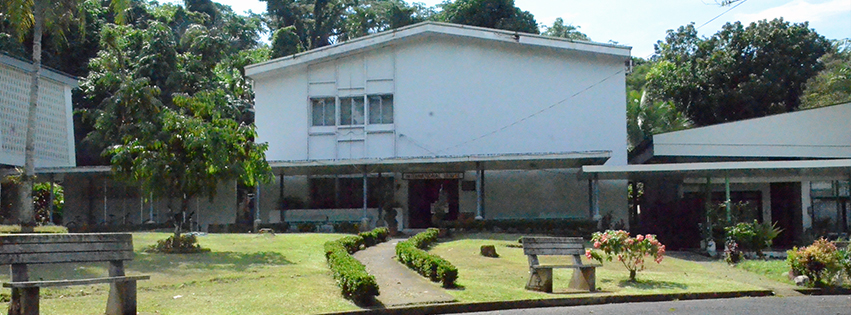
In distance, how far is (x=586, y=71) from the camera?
93.0 ft

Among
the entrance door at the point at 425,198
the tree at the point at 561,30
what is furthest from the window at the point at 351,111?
the tree at the point at 561,30

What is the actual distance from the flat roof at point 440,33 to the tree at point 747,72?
53.3 ft

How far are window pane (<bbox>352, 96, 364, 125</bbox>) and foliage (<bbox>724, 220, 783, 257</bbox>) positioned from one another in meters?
13.6

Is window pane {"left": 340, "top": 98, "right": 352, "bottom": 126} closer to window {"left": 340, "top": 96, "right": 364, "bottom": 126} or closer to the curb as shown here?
window {"left": 340, "top": 96, "right": 364, "bottom": 126}

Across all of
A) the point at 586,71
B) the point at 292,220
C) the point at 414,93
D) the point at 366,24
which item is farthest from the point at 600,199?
the point at 366,24

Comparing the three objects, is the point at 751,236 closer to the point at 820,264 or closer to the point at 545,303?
the point at 820,264

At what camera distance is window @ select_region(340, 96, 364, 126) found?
96.8 feet

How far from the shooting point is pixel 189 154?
16.9 metres

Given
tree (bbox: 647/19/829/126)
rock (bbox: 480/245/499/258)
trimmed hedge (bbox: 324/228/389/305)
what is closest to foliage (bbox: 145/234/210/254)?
trimmed hedge (bbox: 324/228/389/305)

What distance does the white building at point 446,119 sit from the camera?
28.2 m

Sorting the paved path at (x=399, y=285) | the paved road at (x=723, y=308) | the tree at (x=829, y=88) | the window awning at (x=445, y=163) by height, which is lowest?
the paved road at (x=723, y=308)

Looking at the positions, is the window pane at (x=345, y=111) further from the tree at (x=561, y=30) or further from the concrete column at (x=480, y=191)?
the tree at (x=561, y=30)

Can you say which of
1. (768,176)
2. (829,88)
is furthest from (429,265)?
(829,88)

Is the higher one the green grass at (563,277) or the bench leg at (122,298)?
the bench leg at (122,298)
